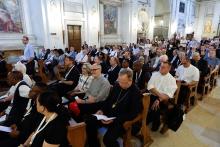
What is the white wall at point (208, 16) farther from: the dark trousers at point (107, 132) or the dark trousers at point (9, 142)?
A: the dark trousers at point (9, 142)

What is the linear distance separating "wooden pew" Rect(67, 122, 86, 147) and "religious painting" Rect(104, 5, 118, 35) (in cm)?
1154

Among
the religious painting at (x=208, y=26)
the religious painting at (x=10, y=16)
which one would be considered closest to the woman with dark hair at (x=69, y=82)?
the religious painting at (x=10, y=16)

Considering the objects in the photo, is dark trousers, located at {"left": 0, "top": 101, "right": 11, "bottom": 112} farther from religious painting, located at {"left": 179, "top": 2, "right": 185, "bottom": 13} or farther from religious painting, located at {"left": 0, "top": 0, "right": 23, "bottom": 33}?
religious painting, located at {"left": 179, "top": 2, "right": 185, "bottom": 13}

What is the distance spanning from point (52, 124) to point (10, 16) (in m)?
8.53

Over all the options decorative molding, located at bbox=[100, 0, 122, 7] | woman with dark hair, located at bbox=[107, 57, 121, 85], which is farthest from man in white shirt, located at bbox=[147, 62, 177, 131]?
decorative molding, located at bbox=[100, 0, 122, 7]

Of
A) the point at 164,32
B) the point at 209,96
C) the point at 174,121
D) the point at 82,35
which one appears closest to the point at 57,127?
the point at 174,121

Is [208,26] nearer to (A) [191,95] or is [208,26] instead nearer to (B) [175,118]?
(A) [191,95]

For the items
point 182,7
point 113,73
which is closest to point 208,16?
point 182,7

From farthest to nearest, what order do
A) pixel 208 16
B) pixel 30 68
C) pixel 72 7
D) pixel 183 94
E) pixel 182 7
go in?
pixel 208 16 → pixel 182 7 → pixel 72 7 → pixel 30 68 → pixel 183 94

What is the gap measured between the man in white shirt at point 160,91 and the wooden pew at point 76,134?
1.54 meters

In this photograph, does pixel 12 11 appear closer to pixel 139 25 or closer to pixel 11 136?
pixel 11 136

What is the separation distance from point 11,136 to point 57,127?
1028mm

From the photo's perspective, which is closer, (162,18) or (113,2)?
(113,2)

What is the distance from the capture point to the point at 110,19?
12.9 meters
